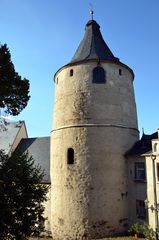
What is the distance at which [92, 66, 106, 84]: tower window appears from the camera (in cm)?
2083

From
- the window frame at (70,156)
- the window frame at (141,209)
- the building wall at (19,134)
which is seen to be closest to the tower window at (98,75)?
the window frame at (70,156)

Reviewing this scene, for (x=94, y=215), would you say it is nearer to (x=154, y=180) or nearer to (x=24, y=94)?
(x=154, y=180)

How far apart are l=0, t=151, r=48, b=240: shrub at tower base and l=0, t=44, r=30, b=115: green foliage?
9.25ft

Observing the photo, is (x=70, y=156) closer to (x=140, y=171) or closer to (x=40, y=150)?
(x=140, y=171)

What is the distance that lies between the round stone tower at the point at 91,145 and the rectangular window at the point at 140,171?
3.53 ft

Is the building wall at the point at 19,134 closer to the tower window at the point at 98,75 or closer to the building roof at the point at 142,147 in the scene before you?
the tower window at the point at 98,75

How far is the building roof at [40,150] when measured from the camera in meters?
24.2

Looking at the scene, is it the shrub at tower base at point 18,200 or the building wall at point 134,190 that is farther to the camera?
the building wall at point 134,190

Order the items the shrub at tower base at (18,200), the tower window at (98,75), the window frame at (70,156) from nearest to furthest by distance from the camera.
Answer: the shrub at tower base at (18,200) < the window frame at (70,156) < the tower window at (98,75)

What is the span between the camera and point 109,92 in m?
20.6

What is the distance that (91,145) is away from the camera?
772 inches

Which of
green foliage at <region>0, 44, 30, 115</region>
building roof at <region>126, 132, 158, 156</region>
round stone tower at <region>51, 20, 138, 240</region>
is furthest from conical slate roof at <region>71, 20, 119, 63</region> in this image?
green foliage at <region>0, 44, 30, 115</region>

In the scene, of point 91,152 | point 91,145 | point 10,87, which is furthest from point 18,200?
point 91,145

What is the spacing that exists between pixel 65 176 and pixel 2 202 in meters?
8.69
